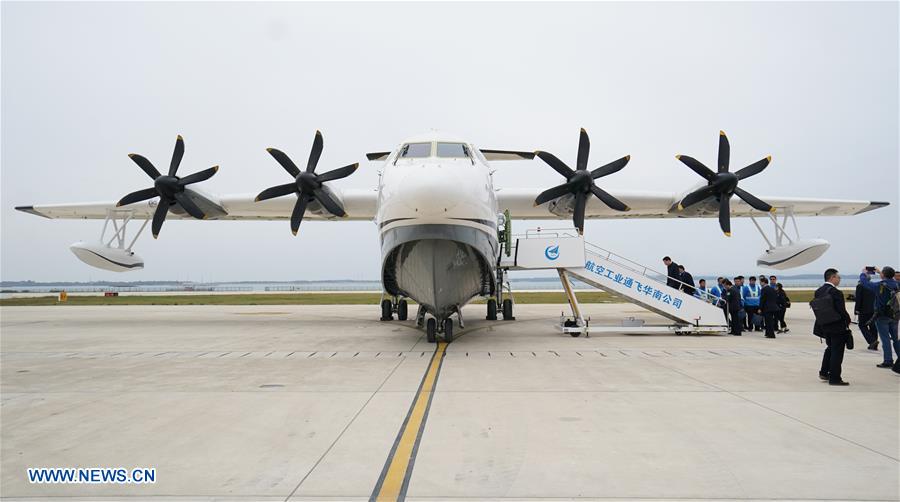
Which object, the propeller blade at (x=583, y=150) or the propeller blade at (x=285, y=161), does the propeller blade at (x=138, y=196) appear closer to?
the propeller blade at (x=285, y=161)

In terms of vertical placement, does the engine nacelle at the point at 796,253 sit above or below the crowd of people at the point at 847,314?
above

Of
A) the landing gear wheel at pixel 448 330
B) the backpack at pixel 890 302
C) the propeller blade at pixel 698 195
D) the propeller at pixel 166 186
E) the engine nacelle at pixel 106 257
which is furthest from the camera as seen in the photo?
the engine nacelle at pixel 106 257

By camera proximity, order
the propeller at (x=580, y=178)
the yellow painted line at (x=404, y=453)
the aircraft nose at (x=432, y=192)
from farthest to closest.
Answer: the propeller at (x=580, y=178) < the aircraft nose at (x=432, y=192) < the yellow painted line at (x=404, y=453)

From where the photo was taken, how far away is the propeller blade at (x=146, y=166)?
677 inches

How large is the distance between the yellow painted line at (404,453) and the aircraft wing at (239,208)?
12066mm

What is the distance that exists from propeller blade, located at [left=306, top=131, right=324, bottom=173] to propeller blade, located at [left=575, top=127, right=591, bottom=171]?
7.21 metres

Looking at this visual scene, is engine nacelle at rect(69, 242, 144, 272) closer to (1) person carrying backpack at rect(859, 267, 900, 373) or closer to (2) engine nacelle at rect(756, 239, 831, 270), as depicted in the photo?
(1) person carrying backpack at rect(859, 267, 900, 373)

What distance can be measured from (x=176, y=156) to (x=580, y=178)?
12388mm

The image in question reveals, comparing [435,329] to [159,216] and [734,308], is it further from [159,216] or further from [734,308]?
[159,216]

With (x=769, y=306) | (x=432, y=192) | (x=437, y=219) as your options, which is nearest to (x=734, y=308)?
(x=769, y=306)

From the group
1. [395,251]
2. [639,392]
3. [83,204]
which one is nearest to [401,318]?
[395,251]

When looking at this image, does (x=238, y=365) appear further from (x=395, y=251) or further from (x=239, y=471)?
(x=239, y=471)

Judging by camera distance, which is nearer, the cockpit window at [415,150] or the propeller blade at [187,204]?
the cockpit window at [415,150]

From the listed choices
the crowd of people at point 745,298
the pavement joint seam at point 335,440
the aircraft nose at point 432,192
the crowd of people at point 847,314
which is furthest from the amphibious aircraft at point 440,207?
the crowd of people at point 847,314
